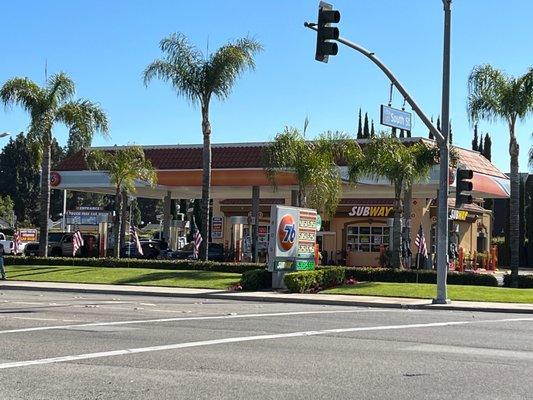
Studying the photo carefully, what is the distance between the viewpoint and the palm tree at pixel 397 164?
31.7 metres

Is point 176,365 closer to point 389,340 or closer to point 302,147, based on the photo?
point 389,340

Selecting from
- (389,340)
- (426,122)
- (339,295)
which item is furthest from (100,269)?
(389,340)

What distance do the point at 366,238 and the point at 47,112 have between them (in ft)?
74.9

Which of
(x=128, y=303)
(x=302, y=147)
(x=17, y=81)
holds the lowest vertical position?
(x=128, y=303)

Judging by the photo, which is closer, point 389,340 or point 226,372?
point 226,372

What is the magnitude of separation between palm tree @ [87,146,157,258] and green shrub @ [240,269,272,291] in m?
11.1

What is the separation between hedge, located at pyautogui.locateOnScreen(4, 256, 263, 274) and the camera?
1330 inches

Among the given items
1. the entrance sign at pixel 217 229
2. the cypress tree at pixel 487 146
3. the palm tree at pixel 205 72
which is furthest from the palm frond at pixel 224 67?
the cypress tree at pixel 487 146

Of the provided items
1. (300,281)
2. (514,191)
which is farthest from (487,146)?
(300,281)

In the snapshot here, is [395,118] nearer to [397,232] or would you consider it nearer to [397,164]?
[397,164]

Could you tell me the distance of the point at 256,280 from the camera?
92.3 ft

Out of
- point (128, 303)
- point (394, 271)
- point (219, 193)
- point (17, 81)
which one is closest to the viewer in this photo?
point (128, 303)

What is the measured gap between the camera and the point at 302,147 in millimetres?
34812

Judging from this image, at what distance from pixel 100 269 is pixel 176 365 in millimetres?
24924
